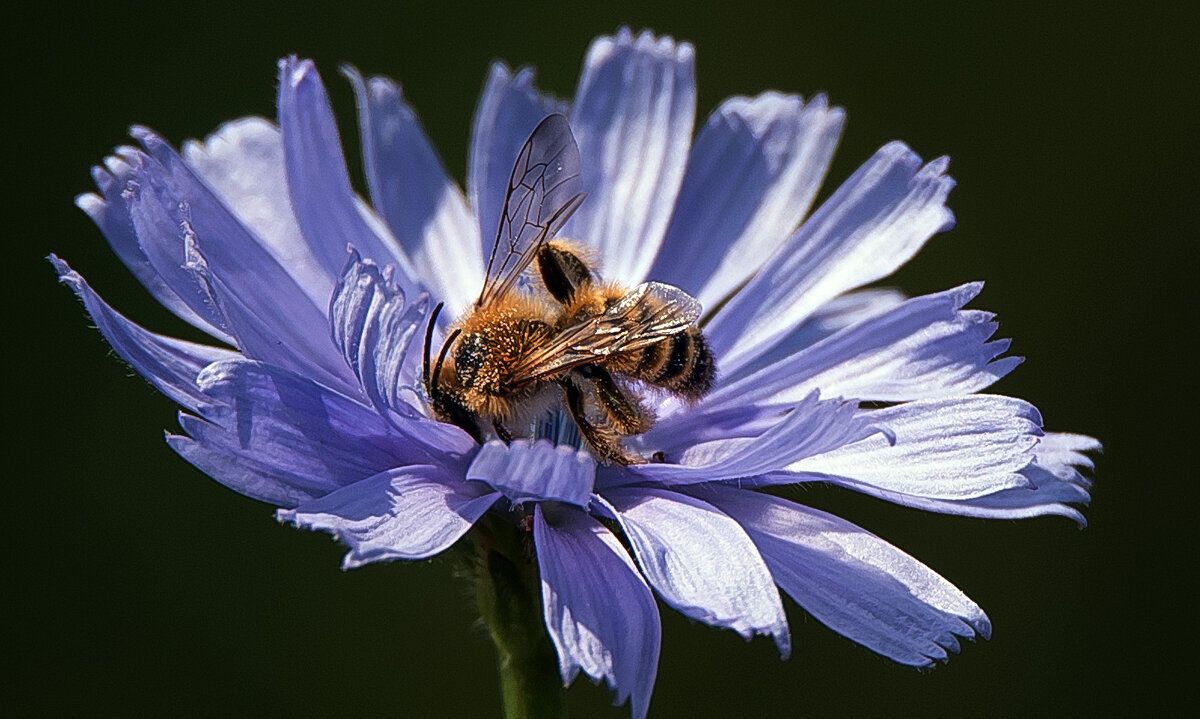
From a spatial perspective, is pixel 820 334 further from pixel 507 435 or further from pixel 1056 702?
pixel 1056 702

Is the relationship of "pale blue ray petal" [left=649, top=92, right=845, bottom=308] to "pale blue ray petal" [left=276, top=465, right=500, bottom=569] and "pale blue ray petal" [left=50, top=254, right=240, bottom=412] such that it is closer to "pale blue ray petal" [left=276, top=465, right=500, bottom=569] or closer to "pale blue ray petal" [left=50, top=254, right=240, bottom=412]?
"pale blue ray petal" [left=276, top=465, right=500, bottom=569]

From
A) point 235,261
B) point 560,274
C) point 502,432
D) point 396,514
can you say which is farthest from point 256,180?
point 396,514

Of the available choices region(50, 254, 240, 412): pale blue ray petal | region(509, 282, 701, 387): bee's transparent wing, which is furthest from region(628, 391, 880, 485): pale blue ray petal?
region(50, 254, 240, 412): pale blue ray petal

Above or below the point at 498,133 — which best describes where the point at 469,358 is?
below

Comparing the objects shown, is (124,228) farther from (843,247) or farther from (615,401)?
(843,247)

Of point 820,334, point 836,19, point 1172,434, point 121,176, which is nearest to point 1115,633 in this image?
A: point 1172,434

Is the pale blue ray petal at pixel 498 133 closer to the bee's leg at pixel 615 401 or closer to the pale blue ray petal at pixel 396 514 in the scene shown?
the bee's leg at pixel 615 401
